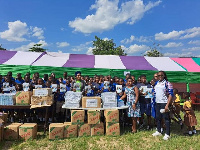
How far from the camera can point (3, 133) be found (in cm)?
447

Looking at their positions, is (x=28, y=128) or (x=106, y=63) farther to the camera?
(x=106, y=63)

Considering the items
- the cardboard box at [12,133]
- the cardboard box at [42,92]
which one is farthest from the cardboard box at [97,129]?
the cardboard box at [12,133]

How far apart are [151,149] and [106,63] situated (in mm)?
6743

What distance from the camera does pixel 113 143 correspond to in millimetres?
4383

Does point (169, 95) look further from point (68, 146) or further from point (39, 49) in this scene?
point (39, 49)

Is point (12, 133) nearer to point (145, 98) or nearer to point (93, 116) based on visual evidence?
point (93, 116)

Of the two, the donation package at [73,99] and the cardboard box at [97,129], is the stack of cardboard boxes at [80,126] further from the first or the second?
the donation package at [73,99]

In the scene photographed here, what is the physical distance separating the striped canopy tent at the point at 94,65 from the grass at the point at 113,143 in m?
5.26

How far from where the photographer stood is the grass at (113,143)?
4.15 meters

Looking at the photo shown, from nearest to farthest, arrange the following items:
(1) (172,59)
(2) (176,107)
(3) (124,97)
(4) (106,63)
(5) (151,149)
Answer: (5) (151,149), (3) (124,97), (2) (176,107), (4) (106,63), (1) (172,59)

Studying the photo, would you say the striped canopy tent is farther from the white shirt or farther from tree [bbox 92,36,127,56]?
tree [bbox 92,36,127,56]

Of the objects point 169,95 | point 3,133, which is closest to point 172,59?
point 169,95

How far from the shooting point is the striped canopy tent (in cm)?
966

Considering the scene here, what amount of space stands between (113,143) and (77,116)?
45.0 inches
